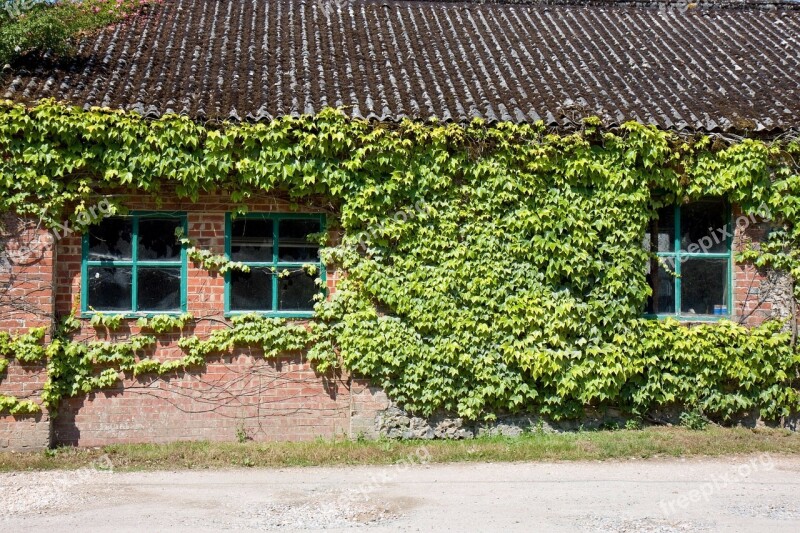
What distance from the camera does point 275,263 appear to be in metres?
8.76

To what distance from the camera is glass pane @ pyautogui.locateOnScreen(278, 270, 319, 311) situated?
8.79m

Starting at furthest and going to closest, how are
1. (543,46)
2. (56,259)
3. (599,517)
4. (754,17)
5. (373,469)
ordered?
(754,17) < (543,46) < (56,259) < (373,469) < (599,517)

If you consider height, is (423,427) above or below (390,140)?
below

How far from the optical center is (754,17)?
12664 millimetres

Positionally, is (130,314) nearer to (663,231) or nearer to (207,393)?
(207,393)

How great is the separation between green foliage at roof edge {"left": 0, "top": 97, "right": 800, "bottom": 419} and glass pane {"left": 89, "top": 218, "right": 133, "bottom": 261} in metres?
0.34

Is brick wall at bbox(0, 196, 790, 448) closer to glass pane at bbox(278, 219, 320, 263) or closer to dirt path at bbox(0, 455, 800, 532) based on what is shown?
glass pane at bbox(278, 219, 320, 263)

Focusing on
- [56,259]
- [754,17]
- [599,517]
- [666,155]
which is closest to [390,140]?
[666,155]

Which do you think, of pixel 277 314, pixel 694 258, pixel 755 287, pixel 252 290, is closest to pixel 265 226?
pixel 252 290

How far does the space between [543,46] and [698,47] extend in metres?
2.39

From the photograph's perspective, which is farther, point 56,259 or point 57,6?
point 57,6

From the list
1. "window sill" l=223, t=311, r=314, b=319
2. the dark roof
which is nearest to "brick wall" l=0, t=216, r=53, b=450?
the dark roof

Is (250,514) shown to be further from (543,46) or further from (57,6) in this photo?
(543,46)

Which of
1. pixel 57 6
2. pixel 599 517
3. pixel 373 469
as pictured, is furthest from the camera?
pixel 57 6
